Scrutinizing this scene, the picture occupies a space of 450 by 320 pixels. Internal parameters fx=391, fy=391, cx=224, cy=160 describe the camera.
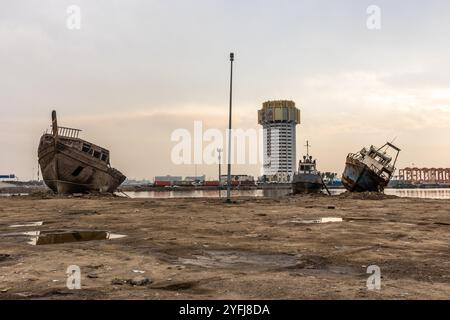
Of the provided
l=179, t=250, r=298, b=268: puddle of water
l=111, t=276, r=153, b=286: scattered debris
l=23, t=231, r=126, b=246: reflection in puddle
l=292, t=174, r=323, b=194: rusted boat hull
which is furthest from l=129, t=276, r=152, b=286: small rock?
l=292, t=174, r=323, b=194: rusted boat hull

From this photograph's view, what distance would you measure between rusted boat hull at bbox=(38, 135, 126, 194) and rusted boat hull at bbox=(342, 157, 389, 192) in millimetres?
26541

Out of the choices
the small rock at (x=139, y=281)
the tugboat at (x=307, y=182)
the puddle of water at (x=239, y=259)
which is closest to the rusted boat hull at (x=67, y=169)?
the tugboat at (x=307, y=182)

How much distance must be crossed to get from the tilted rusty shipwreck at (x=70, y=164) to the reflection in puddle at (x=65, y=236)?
80.1ft

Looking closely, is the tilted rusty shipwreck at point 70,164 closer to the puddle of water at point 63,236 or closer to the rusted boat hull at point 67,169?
the rusted boat hull at point 67,169

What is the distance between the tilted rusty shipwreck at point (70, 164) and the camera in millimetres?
34875

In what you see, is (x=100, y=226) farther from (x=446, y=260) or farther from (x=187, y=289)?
(x=446, y=260)

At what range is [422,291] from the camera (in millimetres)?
5449

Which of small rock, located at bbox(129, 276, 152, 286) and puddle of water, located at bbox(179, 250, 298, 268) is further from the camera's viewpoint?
puddle of water, located at bbox(179, 250, 298, 268)

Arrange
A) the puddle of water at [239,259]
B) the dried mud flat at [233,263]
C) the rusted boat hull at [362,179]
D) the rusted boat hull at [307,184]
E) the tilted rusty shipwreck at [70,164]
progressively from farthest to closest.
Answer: the rusted boat hull at [307,184] < the rusted boat hull at [362,179] < the tilted rusty shipwreck at [70,164] < the puddle of water at [239,259] < the dried mud flat at [233,263]

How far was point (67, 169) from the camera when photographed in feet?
116

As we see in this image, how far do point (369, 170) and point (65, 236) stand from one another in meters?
36.4

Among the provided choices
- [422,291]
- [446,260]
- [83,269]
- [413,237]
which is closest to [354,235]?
[413,237]

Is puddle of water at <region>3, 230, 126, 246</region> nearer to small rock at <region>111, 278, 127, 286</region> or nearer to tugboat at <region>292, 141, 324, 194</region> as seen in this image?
small rock at <region>111, 278, 127, 286</region>

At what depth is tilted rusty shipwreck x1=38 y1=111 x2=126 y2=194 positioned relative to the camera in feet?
114
